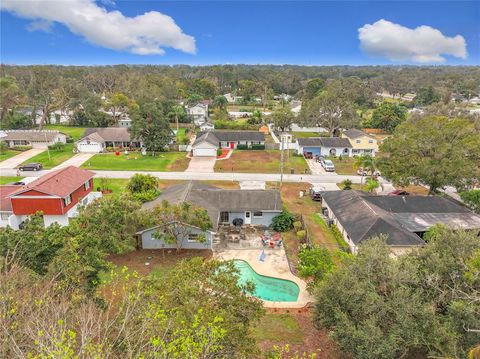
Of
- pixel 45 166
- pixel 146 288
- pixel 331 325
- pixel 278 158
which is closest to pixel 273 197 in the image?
pixel 331 325

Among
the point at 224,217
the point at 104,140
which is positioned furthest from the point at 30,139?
the point at 224,217

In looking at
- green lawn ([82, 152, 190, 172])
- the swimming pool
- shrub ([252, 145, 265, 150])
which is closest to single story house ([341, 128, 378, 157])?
shrub ([252, 145, 265, 150])

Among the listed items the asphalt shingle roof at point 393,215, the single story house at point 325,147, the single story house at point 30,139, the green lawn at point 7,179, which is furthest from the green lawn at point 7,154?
the asphalt shingle roof at point 393,215

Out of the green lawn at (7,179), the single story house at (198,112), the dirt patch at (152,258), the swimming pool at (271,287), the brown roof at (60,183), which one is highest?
the single story house at (198,112)

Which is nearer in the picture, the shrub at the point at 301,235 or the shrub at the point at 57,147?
the shrub at the point at 301,235

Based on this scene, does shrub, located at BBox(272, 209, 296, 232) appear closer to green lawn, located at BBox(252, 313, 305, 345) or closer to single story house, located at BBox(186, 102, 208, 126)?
green lawn, located at BBox(252, 313, 305, 345)

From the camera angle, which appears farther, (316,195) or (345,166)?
(345,166)

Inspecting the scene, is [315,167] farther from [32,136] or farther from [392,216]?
[32,136]

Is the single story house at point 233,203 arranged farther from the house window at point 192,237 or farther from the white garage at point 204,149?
the white garage at point 204,149
